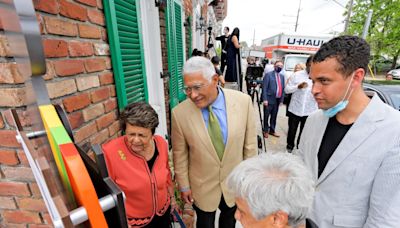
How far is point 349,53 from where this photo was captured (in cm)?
118

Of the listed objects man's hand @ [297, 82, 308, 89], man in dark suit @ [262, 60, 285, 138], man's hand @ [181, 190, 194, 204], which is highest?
man's hand @ [297, 82, 308, 89]

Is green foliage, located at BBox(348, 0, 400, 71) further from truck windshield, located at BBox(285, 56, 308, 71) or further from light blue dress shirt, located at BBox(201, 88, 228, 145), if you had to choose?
light blue dress shirt, located at BBox(201, 88, 228, 145)

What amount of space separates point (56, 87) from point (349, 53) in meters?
1.55

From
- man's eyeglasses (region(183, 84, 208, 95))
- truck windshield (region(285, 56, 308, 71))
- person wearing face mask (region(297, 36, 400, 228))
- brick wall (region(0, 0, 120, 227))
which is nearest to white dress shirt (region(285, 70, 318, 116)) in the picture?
person wearing face mask (region(297, 36, 400, 228))

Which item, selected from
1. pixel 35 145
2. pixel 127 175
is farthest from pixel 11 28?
pixel 127 175

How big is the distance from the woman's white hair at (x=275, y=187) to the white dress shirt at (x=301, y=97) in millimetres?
3083

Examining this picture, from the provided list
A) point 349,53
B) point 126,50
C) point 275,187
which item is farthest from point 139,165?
point 349,53

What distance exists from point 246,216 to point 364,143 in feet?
2.55

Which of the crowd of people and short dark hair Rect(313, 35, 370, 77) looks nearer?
the crowd of people

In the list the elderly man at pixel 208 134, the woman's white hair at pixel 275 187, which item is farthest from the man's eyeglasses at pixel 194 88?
the woman's white hair at pixel 275 187

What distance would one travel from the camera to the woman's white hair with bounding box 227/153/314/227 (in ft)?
2.94

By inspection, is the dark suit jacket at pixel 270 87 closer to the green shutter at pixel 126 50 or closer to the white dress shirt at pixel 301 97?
the white dress shirt at pixel 301 97

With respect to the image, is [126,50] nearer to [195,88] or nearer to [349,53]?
Answer: [195,88]

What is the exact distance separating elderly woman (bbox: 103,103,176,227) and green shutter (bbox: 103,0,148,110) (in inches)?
12.3
